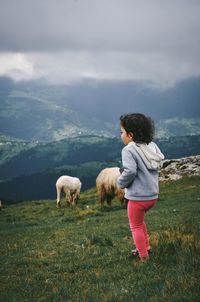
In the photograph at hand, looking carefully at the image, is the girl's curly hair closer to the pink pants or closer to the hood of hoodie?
the hood of hoodie

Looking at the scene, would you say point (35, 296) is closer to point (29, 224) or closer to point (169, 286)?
point (169, 286)

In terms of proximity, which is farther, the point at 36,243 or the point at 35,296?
the point at 36,243

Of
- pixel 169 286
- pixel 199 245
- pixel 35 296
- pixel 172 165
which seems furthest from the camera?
pixel 172 165

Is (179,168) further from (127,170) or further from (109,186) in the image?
(127,170)

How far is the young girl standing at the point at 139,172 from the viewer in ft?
27.9

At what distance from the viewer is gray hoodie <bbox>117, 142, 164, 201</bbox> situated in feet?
27.8

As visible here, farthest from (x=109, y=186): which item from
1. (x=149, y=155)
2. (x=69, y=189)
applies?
(x=149, y=155)

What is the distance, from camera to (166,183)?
4462cm

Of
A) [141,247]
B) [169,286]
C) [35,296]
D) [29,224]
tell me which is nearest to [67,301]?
[35,296]

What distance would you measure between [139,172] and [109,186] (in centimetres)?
1971

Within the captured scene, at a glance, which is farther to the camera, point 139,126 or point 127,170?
point 139,126

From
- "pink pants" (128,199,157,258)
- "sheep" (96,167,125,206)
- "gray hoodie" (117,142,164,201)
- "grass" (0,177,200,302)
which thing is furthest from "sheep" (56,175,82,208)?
"gray hoodie" (117,142,164,201)

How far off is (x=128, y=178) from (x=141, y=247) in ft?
4.91

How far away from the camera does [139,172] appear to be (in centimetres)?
861
